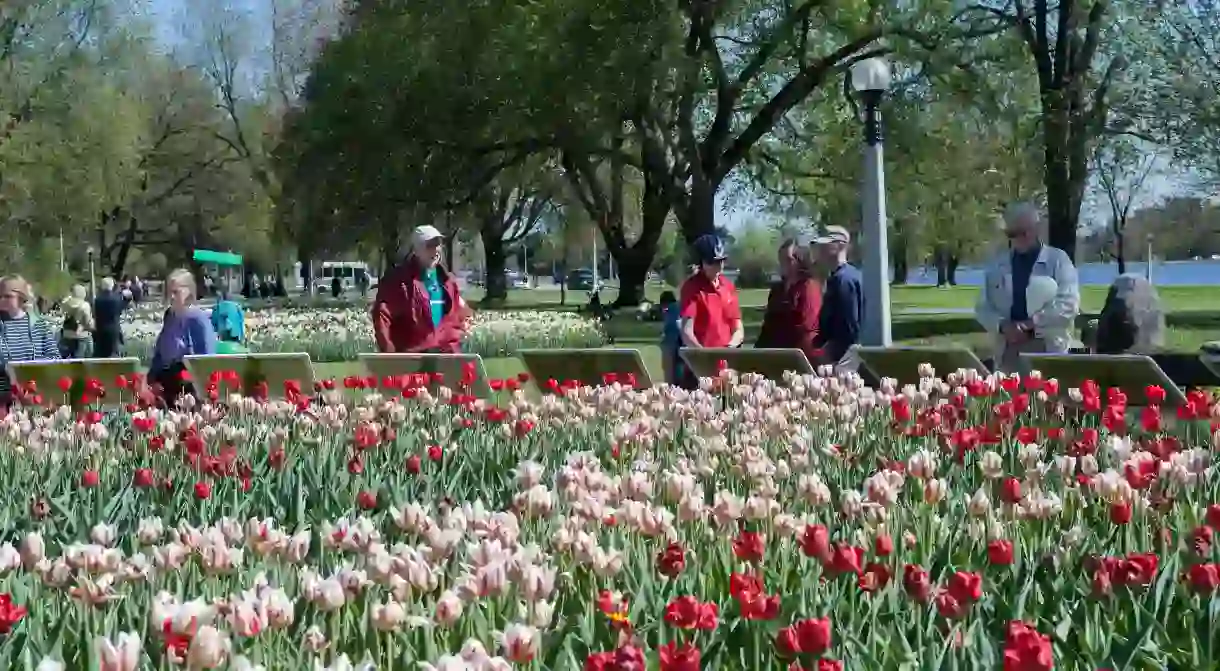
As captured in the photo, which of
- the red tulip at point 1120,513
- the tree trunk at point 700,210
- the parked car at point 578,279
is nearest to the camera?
the red tulip at point 1120,513

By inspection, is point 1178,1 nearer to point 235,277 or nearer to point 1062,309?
point 1062,309

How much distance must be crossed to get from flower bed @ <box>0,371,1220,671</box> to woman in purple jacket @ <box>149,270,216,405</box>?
121 inches

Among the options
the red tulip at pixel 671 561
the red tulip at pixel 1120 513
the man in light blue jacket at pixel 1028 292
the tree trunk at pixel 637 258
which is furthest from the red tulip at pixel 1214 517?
the tree trunk at pixel 637 258

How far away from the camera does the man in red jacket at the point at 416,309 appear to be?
28.7ft

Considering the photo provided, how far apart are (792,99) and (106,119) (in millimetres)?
20886

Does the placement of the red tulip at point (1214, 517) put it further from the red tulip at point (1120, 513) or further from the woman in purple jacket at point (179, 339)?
the woman in purple jacket at point (179, 339)

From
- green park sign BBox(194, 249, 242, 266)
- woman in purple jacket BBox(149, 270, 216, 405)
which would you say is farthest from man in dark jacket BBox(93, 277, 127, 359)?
green park sign BBox(194, 249, 242, 266)

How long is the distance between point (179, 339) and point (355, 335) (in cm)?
1302

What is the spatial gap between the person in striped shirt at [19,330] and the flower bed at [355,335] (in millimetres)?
8745

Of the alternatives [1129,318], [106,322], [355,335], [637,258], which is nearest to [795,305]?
[1129,318]

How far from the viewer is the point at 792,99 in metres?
29.1

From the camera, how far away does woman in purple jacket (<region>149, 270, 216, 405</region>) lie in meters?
9.38

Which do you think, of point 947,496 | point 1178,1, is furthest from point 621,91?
point 947,496

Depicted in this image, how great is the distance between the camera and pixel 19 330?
991cm
